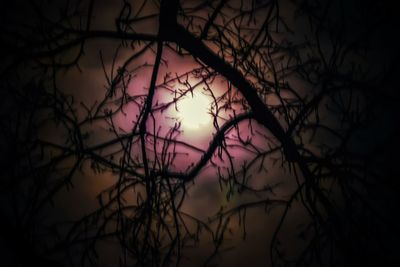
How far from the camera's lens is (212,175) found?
1.67 metres

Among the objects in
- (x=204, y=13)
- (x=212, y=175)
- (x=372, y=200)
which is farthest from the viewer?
(x=372, y=200)

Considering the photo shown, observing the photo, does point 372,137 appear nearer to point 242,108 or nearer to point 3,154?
point 242,108

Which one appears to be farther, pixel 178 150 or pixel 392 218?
pixel 392 218

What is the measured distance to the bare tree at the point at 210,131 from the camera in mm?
1550

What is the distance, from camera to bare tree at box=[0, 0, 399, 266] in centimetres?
155

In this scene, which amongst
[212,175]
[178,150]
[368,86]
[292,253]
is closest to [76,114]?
[178,150]

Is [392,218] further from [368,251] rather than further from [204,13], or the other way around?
[204,13]

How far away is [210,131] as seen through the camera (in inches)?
63.2

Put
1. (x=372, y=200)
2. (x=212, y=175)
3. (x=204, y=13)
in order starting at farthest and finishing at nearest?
(x=372, y=200) < (x=212, y=175) < (x=204, y=13)

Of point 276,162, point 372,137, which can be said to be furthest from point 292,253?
point 372,137

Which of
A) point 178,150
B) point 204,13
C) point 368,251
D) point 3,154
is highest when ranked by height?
point 204,13

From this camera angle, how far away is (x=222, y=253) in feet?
5.70

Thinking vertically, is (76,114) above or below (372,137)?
above

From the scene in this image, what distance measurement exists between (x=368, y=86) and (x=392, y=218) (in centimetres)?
79
